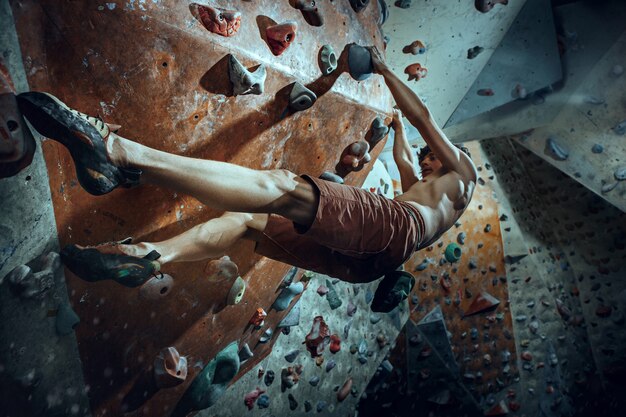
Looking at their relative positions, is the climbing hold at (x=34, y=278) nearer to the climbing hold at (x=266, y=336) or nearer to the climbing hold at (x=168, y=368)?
the climbing hold at (x=168, y=368)

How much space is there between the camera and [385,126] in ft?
7.72

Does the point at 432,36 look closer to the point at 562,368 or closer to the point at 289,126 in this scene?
the point at 289,126

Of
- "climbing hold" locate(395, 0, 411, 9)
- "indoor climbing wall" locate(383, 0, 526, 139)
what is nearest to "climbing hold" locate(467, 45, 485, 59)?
"indoor climbing wall" locate(383, 0, 526, 139)

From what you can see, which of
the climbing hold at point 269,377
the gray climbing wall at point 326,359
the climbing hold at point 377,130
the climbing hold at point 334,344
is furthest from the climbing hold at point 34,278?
the climbing hold at point 334,344

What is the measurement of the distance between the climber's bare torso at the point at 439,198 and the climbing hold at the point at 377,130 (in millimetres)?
354

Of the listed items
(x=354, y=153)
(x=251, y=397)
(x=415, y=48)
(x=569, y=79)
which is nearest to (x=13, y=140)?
(x=354, y=153)

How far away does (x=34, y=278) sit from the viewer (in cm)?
127

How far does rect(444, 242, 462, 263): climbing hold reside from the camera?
155 inches

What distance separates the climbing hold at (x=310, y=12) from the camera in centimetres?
178

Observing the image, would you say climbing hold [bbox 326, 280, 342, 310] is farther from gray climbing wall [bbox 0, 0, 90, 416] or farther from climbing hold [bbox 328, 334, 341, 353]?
gray climbing wall [bbox 0, 0, 90, 416]

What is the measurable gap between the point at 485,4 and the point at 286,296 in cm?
222

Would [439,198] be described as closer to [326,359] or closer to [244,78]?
[244,78]

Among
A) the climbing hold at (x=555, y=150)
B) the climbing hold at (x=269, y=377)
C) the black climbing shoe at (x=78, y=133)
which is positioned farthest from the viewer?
the climbing hold at (x=555, y=150)

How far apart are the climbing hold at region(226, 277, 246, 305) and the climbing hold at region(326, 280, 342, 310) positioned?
124 cm
